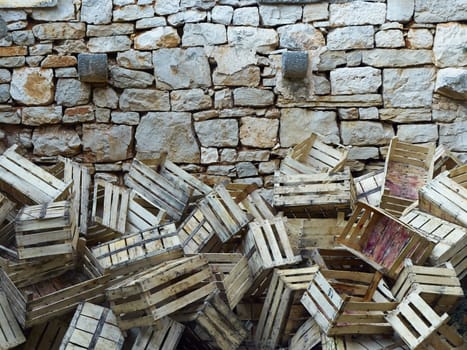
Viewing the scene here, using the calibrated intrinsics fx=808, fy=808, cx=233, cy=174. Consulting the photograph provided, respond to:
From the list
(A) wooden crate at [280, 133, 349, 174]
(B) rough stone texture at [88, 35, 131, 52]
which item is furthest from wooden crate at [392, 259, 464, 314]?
(B) rough stone texture at [88, 35, 131, 52]

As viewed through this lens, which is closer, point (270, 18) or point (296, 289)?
point (296, 289)

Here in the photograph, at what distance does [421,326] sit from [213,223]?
4.94ft

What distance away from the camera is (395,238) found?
4426 millimetres

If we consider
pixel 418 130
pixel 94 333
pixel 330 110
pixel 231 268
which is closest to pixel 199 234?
pixel 231 268

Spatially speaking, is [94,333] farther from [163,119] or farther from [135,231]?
[163,119]

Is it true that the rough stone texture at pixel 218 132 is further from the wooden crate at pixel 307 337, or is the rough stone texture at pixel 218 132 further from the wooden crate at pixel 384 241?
the wooden crate at pixel 307 337

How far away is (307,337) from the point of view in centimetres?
426

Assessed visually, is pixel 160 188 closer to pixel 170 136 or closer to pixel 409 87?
pixel 170 136

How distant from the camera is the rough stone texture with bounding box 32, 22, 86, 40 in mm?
5820

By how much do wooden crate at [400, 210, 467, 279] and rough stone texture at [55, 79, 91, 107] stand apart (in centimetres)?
249

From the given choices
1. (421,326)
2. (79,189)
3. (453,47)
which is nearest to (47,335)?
(79,189)

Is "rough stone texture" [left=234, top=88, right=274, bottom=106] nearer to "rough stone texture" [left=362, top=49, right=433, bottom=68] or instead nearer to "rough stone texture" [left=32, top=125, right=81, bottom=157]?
"rough stone texture" [left=362, top=49, right=433, bottom=68]

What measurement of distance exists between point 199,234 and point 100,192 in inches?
30.0

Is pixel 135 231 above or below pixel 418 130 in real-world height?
below
